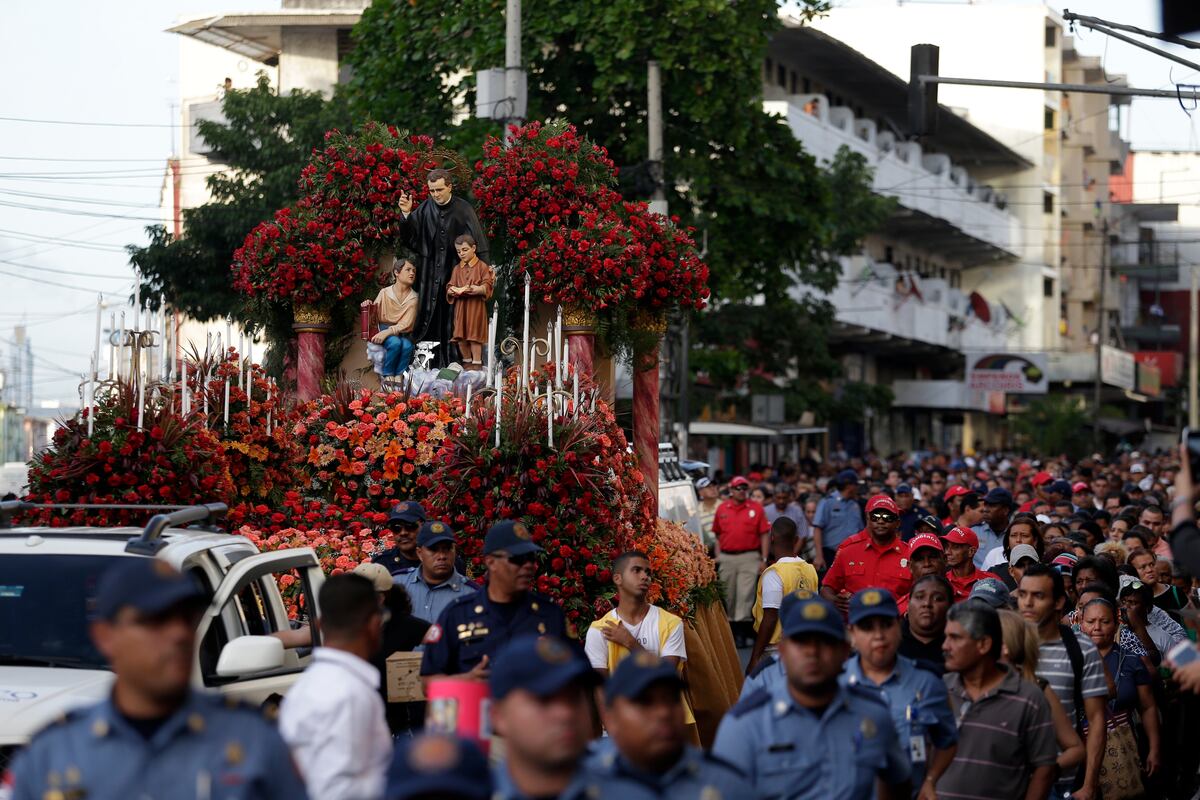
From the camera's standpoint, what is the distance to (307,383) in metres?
16.1

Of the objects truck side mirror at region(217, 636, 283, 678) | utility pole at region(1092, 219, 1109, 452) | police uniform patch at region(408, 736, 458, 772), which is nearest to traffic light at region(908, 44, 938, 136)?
truck side mirror at region(217, 636, 283, 678)

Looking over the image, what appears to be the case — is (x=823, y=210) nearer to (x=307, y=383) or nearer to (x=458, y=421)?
(x=307, y=383)

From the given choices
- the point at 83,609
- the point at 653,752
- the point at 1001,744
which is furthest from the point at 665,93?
the point at 653,752

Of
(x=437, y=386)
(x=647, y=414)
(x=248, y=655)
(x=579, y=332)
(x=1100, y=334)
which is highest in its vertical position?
(x=1100, y=334)

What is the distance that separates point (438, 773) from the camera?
4.03 m

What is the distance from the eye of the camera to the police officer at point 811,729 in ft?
18.4

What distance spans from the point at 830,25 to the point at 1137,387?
937 inches

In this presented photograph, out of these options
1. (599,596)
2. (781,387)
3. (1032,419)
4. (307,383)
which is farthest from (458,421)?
(1032,419)

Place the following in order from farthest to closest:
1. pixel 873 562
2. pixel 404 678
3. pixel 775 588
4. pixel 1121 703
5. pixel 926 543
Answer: pixel 775 588 → pixel 873 562 → pixel 926 543 → pixel 1121 703 → pixel 404 678

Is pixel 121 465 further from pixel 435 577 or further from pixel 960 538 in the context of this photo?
pixel 960 538

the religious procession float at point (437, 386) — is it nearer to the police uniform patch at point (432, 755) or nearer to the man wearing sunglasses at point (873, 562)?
the man wearing sunglasses at point (873, 562)

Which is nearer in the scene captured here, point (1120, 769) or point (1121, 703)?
point (1120, 769)

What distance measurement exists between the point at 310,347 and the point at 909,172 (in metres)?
41.8

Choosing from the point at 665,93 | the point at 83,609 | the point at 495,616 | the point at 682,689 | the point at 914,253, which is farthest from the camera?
the point at 914,253
